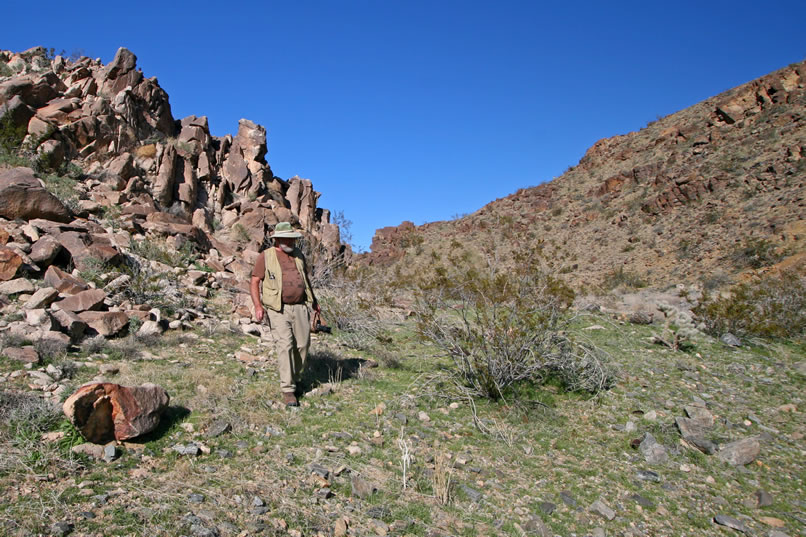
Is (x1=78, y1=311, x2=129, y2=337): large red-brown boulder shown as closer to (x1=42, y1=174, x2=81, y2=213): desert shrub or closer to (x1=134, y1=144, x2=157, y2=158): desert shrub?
(x1=42, y1=174, x2=81, y2=213): desert shrub

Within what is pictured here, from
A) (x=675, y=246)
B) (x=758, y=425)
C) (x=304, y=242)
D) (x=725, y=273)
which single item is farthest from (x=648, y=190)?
(x=758, y=425)

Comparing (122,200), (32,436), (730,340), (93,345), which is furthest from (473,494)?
(122,200)

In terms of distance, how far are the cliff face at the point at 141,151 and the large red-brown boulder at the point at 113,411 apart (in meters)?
8.62

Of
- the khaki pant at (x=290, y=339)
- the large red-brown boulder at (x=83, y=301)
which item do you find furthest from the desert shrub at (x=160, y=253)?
the khaki pant at (x=290, y=339)

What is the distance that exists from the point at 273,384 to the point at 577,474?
3.04 m

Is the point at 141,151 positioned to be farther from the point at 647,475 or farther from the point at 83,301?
the point at 647,475

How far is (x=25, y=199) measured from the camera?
8.10 meters

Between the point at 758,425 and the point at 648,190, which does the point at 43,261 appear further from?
the point at 648,190

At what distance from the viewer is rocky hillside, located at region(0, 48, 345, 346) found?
270 inches

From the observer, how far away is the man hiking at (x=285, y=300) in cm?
465

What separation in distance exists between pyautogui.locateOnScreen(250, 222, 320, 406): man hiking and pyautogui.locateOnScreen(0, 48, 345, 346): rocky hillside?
2.45 metres

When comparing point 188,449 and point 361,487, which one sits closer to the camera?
point 361,487

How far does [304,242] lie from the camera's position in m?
13.8

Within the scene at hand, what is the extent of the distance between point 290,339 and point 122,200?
9939mm
